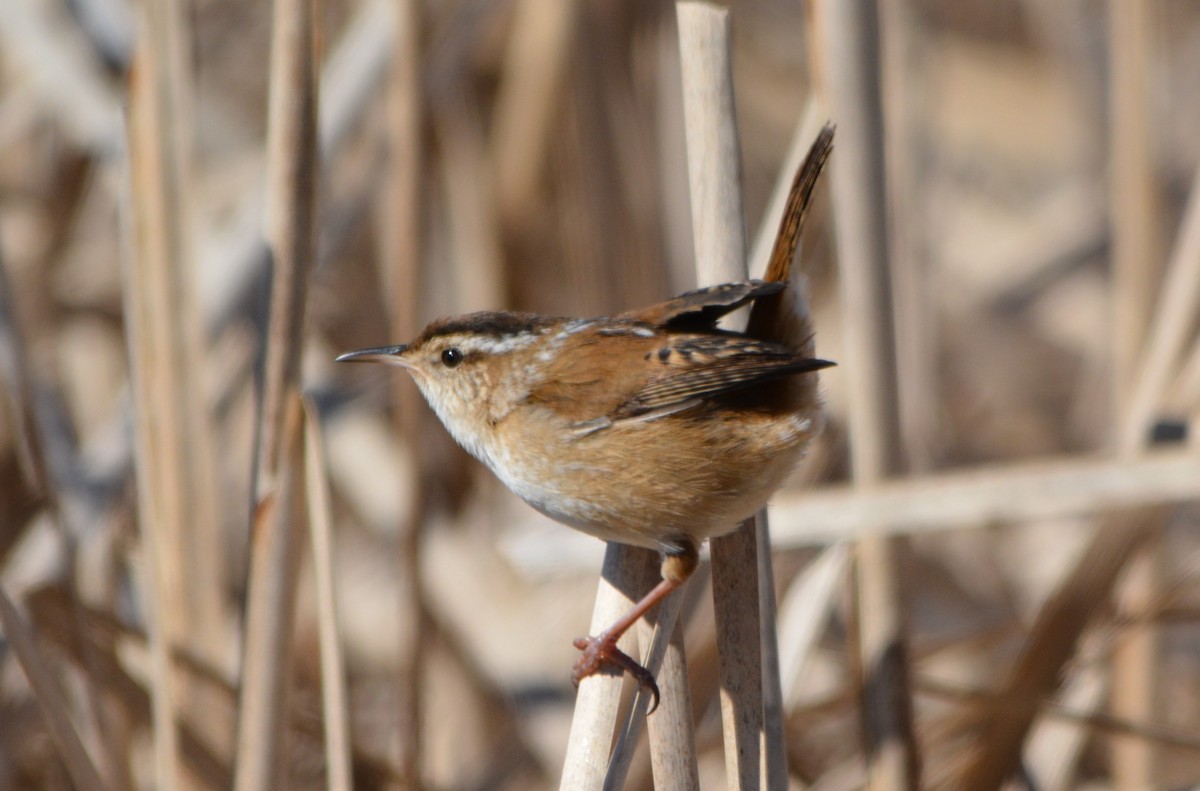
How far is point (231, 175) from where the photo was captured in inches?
132

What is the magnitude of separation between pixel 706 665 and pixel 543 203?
157 cm

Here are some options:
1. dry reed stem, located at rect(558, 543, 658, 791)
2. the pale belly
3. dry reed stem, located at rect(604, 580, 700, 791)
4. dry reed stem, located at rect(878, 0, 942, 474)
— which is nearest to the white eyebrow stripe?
the pale belly

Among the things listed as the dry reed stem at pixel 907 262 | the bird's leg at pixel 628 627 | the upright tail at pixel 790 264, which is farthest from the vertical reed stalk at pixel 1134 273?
the bird's leg at pixel 628 627

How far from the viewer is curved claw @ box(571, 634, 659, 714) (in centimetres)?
141

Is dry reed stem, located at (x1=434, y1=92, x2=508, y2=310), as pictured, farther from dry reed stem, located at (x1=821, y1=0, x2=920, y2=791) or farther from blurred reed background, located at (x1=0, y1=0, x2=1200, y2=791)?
dry reed stem, located at (x1=821, y1=0, x2=920, y2=791)

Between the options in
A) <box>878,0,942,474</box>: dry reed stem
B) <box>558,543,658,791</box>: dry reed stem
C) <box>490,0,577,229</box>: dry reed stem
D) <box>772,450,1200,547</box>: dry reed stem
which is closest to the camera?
<box>558,543,658,791</box>: dry reed stem

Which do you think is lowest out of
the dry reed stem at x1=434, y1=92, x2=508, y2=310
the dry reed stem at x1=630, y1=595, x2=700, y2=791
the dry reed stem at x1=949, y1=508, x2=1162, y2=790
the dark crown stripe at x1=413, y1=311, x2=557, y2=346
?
the dry reed stem at x1=949, y1=508, x2=1162, y2=790

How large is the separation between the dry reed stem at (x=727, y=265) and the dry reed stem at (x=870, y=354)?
0.26 meters

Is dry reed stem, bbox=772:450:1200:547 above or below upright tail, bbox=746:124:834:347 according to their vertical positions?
below

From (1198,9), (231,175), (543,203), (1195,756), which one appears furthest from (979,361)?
(231,175)

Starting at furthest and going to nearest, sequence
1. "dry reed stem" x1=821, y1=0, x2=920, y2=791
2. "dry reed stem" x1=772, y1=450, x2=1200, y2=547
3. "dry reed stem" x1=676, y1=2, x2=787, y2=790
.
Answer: "dry reed stem" x1=772, y1=450, x2=1200, y2=547 → "dry reed stem" x1=821, y1=0, x2=920, y2=791 → "dry reed stem" x1=676, y1=2, x2=787, y2=790

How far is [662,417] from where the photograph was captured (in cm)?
168

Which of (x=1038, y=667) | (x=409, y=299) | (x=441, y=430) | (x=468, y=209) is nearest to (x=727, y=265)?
(x=409, y=299)

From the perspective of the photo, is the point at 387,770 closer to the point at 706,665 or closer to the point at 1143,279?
the point at 706,665
